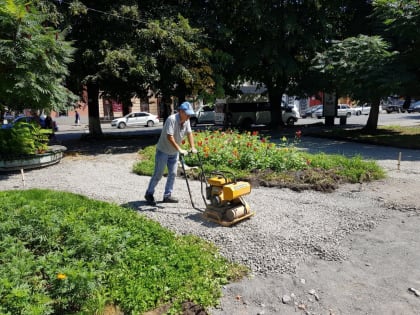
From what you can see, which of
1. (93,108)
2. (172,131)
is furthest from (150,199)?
(93,108)

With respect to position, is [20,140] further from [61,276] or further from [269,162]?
[61,276]

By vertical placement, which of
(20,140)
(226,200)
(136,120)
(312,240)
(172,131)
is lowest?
(312,240)

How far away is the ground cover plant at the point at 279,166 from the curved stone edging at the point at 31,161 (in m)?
3.02

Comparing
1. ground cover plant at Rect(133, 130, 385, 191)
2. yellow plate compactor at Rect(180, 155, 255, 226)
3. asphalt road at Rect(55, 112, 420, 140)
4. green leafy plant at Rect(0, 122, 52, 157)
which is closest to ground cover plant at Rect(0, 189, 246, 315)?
yellow plate compactor at Rect(180, 155, 255, 226)

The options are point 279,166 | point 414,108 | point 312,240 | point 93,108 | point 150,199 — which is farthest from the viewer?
point 414,108

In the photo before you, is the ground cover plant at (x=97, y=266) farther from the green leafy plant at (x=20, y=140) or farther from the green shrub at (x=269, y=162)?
the green leafy plant at (x=20, y=140)

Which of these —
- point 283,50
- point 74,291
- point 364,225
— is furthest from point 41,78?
point 283,50

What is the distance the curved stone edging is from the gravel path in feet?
3.85

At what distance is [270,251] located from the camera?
14.9ft

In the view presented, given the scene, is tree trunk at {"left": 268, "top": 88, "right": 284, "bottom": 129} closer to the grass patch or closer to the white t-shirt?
the grass patch

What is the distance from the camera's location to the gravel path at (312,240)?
11.8ft

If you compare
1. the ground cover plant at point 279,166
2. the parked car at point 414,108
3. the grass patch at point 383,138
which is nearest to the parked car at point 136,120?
the grass patch at point 383,138

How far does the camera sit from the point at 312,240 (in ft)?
16.0

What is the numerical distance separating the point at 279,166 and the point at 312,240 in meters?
3.94
